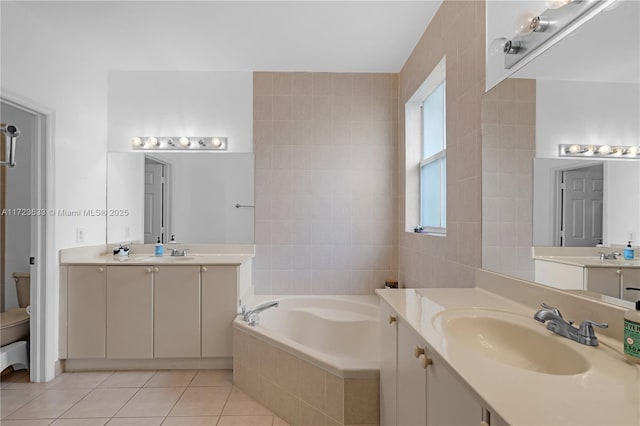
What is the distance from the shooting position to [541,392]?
25.9 inches

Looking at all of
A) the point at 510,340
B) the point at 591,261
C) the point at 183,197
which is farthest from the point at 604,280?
the point at 183,197

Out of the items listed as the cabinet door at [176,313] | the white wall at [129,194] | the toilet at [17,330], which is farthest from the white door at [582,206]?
the toilet at [17,330]

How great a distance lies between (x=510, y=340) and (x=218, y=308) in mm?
2021

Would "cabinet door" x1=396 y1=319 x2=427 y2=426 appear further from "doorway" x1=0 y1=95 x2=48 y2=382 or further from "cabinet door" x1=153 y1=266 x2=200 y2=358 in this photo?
"doorway" x1=0 y1=95 x2=48 y2=382

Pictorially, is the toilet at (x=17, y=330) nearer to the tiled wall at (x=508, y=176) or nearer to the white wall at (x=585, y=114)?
the tiled wall at (x=508, y=176)

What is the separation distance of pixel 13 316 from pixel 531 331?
3278 millimetres

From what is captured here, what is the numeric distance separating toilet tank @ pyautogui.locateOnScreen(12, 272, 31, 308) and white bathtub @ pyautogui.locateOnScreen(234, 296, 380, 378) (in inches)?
66.7

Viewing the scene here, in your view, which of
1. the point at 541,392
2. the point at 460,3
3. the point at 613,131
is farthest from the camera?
the point at 460,3

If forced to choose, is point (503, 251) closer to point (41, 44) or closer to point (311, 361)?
point (311, 361)

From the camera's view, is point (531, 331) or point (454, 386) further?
point (531, 331)

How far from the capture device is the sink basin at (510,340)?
95 cm

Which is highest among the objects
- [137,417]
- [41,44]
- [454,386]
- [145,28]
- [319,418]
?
[145,28]

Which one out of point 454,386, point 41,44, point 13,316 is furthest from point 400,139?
point 13,316

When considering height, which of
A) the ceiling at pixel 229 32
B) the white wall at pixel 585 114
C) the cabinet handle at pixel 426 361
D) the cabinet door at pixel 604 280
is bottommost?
the cabinet handle at pixel 426 361
